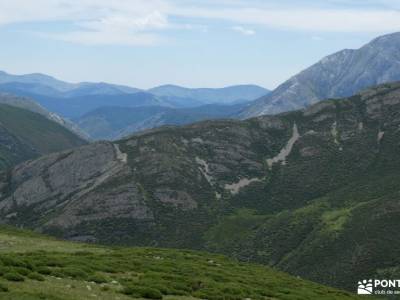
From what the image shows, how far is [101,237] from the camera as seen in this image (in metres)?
193

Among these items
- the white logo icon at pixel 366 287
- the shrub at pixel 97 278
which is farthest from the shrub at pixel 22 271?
the white logo icon at pixel 366 287

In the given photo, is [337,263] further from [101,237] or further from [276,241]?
[101,237]

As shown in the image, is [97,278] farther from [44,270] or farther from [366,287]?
[366,287]

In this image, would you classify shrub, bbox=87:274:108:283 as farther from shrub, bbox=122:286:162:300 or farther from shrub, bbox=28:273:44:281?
shrub, bbox=28:273:44:281

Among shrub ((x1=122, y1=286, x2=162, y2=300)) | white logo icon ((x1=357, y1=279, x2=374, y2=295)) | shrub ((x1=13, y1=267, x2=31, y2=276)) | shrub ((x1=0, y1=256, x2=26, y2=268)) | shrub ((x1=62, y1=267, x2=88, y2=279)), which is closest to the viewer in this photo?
shrub ((x1=13, y1=267, x2=31, y2=276))

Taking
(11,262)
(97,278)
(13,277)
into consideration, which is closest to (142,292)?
(97,278)

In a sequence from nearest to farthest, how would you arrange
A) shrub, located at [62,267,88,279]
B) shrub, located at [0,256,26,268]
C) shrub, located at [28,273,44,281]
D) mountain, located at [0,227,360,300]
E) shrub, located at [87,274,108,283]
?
mountain, located at [0,227,360,300] → shrub, located at [28,273,44,281] → shrub, located at [0,256,26,268] → shrub, located at [87,274,108,283] → shrub, located at [62,267,88,279]

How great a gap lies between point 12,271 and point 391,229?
137 meters

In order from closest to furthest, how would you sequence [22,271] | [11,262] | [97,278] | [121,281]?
[22,271] < [11,262] < [97,278] < [121,281]

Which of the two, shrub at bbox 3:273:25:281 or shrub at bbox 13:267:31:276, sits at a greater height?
shrub at bbox 3:273:25:281

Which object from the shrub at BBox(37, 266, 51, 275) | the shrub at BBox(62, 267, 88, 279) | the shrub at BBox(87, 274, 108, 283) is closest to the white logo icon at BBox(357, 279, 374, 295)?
the shrub at BBox(87, 274, 108, 283)

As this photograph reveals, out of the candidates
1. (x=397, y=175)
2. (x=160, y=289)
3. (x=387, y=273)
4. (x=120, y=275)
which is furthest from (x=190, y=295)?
(x=397, y=175)

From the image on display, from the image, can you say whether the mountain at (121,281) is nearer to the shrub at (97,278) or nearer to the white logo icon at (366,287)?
the shrub at (97,278)

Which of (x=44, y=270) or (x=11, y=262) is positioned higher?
(x=11, y=262)
